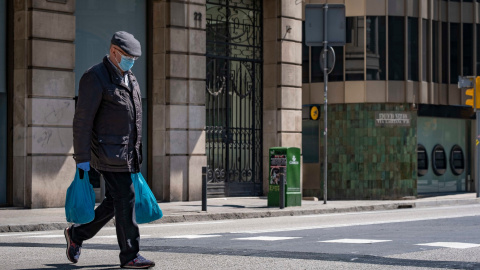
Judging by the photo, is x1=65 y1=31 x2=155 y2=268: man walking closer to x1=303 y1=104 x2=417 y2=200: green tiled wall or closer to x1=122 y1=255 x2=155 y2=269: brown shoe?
x1=122 y1=255 x2=155 y2=269: brown shoe

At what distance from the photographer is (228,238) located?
40.1 feet

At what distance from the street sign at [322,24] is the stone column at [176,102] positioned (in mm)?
2677

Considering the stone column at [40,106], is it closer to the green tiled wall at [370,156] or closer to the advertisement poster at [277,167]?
the advertisement poster at [277,167]

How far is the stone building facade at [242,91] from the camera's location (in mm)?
20125

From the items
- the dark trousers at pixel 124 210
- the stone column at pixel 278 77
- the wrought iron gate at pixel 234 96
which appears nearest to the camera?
the dark trousers at pixel 124 210

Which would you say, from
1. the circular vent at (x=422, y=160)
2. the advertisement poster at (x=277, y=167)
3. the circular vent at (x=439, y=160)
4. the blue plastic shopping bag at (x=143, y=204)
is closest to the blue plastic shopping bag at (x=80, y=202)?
the blue plastic shopping bag at (x=143, y=204)

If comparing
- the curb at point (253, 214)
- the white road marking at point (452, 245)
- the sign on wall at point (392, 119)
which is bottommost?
the curb at point (253, 214)

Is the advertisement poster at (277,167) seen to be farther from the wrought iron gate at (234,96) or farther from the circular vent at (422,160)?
the circular vent at (422,160)

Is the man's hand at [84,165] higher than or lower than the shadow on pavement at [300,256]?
higher

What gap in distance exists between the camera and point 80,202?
26.3 feet

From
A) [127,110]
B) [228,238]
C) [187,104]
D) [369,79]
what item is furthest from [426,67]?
[127,110]

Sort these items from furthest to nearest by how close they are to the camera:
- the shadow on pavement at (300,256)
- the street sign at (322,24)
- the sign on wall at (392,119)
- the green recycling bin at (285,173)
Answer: the sign on wall at (392,119) → the street sign at (322,24) → the green recycling bin at (285,173) → the shadow on pavement at (300,256)

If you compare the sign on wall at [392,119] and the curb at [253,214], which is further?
the sign on wall at [392,119]

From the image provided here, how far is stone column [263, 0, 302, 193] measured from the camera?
2591 centimetres
